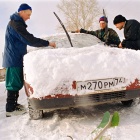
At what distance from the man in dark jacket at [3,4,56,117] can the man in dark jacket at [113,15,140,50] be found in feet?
5.31

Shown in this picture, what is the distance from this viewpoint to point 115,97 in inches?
130

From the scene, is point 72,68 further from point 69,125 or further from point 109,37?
point 109,37

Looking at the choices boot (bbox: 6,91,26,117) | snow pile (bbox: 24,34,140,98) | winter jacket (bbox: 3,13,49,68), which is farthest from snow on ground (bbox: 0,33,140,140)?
winter jacket (bbox: 3,13,49,68)

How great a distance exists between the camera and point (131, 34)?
5.00 meters

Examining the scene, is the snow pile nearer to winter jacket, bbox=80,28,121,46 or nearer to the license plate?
the license plate

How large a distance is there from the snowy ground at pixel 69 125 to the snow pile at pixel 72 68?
1.55 feet

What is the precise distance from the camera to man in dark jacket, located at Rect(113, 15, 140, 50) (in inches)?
197

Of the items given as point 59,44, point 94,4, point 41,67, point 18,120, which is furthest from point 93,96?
point 94,4

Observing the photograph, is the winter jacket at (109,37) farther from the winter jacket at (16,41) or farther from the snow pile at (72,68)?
the snow pile at (72,68)

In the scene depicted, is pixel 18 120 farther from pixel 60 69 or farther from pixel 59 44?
pixel 59 44

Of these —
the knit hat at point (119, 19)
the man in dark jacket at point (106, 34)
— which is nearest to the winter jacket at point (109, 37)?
the man in dark jacket at point (106, 34)

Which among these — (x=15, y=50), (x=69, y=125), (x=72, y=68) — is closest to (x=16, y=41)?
(x=15, y=50)

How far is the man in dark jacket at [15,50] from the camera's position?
4.07 m

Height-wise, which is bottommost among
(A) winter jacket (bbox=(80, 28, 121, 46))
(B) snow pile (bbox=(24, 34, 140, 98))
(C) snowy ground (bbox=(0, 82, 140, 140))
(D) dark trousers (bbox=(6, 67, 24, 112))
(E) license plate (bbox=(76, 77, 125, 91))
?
(C) snowy ground (bbox=(0, 82, 140, 140))
